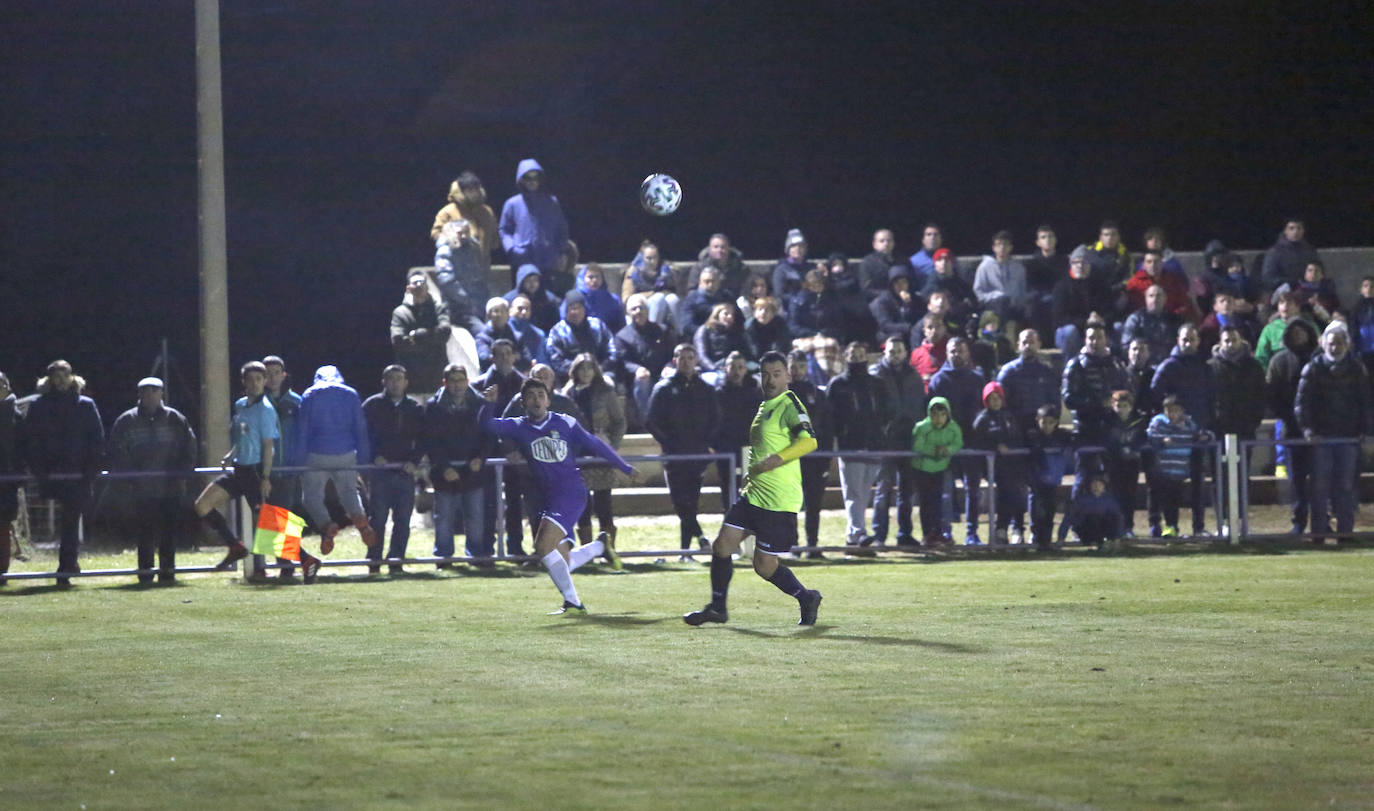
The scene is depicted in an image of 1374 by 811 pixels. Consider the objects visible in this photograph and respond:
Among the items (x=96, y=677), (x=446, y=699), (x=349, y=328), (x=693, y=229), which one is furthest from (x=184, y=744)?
(x=693, y=229)

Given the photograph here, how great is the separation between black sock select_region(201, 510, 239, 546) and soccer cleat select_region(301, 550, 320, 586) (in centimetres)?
64

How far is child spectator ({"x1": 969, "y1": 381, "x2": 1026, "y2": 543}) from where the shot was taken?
1856cm

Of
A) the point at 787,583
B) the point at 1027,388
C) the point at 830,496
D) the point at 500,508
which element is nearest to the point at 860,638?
the point at 787,583

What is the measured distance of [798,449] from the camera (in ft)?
39.2

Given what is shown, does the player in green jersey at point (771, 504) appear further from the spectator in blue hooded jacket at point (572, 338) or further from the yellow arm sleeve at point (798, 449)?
the spectator in blue hooded jacket at point (572, 338)

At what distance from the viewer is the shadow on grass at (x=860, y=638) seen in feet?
36.2

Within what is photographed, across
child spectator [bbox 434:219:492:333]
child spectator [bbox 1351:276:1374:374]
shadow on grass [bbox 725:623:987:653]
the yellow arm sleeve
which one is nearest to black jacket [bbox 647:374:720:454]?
child spectator [bbox 434:219:492:333]

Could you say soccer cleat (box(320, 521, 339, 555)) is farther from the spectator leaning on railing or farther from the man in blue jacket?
the spectator leaning on railing

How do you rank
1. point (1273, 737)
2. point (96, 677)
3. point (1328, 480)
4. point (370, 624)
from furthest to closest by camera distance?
point (1328, 480), point (370, 624), point (96, 677), point (1273, 737)

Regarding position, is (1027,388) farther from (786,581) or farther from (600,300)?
(786,581)

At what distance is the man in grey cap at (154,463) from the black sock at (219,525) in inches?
17.5

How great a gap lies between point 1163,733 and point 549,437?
6.49 metres

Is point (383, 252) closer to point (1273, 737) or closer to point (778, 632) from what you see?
point (778, 632)

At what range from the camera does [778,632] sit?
12.0m
